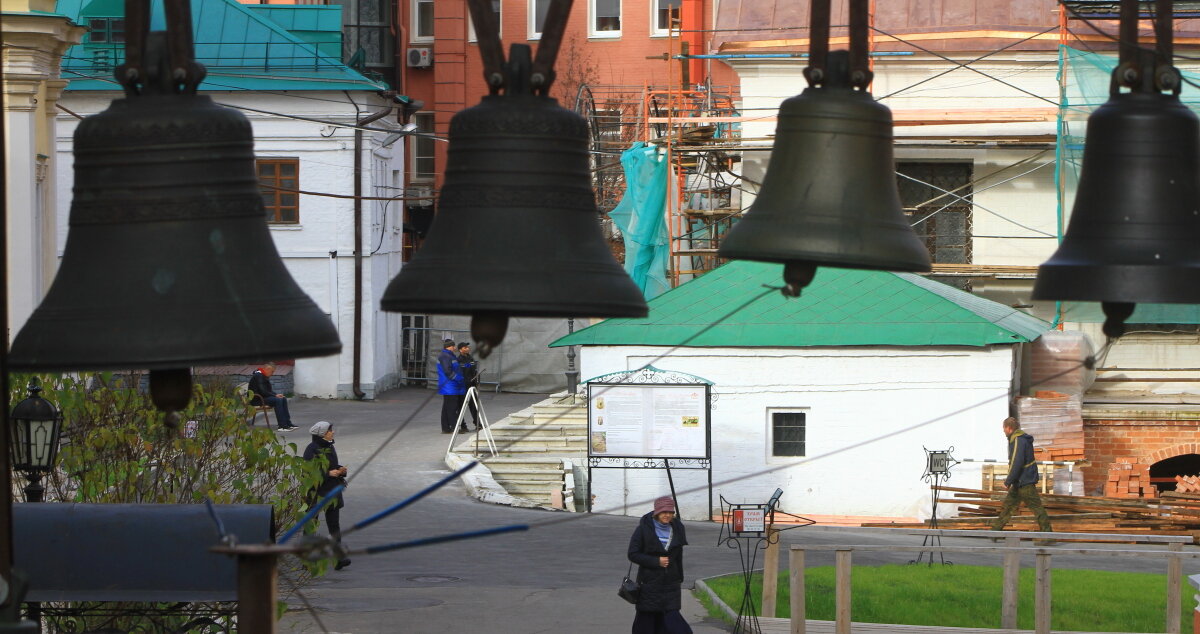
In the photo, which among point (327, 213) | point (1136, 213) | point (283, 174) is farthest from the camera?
point (327, 213)

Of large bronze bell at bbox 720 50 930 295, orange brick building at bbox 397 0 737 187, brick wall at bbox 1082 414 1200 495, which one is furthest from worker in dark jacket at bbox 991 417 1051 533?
orange brick building at bbox 397 0 737 187

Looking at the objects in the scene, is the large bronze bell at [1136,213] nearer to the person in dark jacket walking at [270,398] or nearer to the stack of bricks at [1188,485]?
the stack of bricks at [1188,485]

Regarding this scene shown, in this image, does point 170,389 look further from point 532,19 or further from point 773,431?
point 532,19

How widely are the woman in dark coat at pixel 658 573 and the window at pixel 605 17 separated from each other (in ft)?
113

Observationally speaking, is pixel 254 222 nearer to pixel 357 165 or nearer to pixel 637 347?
pixel 637 347

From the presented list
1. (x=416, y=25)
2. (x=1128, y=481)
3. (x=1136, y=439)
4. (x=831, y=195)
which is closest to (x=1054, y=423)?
(x=1128, y=481)

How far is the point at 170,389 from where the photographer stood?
Answer: 4133mm

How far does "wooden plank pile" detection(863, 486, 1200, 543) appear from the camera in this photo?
22.2m

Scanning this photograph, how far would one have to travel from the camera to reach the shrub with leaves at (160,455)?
10.6 meters

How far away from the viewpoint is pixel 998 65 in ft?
92.5

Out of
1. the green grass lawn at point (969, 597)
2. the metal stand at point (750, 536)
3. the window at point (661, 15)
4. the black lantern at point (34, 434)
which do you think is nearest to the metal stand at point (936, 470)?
the green grass lawn at point (969, 597)

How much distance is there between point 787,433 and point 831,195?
66.9 ft

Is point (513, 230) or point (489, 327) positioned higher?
point (513, 230)

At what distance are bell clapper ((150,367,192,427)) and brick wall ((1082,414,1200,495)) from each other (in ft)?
77.4
